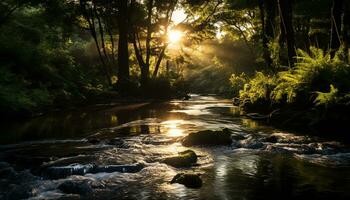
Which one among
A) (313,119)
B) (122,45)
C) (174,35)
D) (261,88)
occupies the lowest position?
(313,119)

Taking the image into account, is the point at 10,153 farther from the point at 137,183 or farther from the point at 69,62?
the point at 69,62

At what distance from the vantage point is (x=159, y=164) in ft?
37.7

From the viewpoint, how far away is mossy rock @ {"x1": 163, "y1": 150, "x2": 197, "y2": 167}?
11320 millimetres

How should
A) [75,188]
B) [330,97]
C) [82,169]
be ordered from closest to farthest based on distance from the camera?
[75,188], [82,169], [330,97]

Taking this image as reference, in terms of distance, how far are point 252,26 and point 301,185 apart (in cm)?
3912

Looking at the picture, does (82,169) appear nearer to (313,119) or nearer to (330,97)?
(330,97)

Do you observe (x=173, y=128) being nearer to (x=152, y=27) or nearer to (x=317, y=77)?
(x=317, y=77)

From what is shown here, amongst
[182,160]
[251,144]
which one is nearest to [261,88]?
[251,144]

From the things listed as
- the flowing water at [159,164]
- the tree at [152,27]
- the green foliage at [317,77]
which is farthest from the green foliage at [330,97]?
the tree at [152,27]

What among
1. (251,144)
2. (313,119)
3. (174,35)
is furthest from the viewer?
(174,35)

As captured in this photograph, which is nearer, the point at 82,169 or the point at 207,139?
the point at 82,169

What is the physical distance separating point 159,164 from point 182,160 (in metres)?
0.61

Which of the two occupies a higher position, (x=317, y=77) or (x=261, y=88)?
(x=317, y=77)

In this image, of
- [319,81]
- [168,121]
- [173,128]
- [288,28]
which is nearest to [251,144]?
[173,128]
